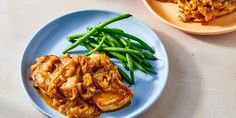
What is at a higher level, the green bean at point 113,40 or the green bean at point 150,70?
the green bean at point 113,40

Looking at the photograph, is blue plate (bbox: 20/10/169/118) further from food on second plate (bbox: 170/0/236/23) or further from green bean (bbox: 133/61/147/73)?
food on second plate (bbox: 170/0/236/23)

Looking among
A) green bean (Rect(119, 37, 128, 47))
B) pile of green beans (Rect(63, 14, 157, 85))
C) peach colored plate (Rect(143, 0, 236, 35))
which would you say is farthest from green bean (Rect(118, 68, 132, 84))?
peach colored plate (Rect(143, 0, 236, 35))

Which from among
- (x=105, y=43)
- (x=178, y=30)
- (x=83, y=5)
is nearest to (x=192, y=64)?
(x=178, y=30)

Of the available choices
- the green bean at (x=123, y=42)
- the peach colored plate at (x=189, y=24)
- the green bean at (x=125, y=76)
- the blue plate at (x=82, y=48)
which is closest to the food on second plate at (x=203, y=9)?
the peach colored plate at (x=189, y=24)

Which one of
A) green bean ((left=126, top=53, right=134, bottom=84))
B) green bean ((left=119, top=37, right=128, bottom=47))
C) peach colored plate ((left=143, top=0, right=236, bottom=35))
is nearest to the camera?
green bean ((left=126, top=53, right=134, bottom=84))

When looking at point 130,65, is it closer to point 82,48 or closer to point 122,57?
point 122,57

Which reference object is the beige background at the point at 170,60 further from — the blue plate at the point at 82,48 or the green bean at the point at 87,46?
the green bean at the point at 87,46

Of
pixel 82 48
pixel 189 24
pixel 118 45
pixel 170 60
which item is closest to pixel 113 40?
pixel 118 45
